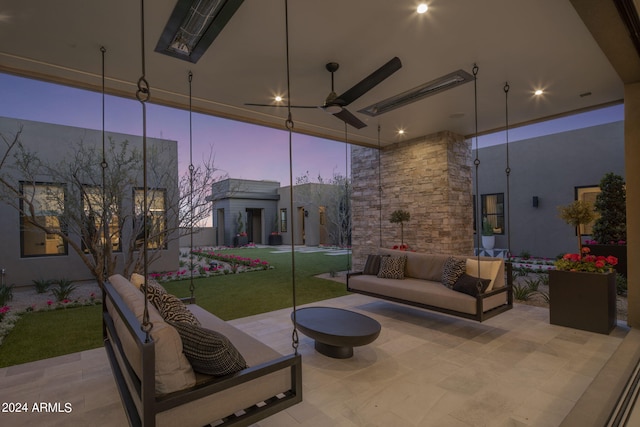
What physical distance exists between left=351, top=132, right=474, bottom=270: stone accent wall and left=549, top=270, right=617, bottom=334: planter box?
2373mm

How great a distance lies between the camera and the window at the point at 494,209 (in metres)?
11.2

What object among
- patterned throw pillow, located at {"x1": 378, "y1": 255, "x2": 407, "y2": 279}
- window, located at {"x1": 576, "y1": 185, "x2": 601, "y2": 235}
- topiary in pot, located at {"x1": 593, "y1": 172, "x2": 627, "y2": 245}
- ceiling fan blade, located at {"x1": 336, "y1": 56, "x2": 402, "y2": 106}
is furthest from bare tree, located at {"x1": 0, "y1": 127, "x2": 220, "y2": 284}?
window, located at {"x1": 576, "y1": 185, "x2": 601, "y2": 235}

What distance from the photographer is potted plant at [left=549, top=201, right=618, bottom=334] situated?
3.79 meters

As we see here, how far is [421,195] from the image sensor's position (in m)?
6.89

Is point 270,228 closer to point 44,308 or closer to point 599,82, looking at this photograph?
point 44,308

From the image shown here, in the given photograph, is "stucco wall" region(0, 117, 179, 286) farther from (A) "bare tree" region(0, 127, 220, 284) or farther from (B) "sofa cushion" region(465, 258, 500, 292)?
(B) "sofa cushion" region(465, 258, 500, 292)

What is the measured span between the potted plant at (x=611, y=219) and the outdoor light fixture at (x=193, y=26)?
25.6 ft

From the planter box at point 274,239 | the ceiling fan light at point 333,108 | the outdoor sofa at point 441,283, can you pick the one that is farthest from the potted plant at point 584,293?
the planter box at point 274,239

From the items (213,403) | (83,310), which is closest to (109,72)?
(83,310)

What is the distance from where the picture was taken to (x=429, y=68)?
12.7 ft

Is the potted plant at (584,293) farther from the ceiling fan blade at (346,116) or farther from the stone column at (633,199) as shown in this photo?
the ceiling fan blade at (346,116)

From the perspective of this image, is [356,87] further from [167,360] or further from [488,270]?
[167,360]

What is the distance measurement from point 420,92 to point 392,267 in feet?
8.83

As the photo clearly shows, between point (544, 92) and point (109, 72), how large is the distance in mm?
5903
